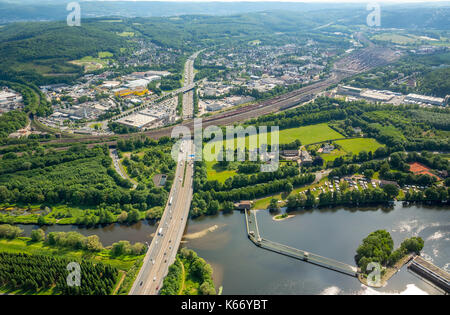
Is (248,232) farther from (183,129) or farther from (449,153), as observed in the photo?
(449,153)

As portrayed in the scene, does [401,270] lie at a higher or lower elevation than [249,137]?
lower

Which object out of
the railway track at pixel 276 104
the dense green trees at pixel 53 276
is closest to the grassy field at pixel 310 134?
the railway track at pixel 276 104

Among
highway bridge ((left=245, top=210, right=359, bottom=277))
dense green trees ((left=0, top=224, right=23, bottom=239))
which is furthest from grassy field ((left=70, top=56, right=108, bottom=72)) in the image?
highway bridge ((left=245, top=210, right=359, bottom=277))

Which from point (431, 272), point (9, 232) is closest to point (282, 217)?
point (431, 272)

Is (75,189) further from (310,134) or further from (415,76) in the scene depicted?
(415,76)

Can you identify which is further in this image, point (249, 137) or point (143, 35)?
point (143, 35)

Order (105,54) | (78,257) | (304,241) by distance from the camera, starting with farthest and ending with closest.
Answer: (105,54) → (304,241) → (78,257)

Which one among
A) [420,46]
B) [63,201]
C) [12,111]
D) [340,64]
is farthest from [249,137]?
[420,46]
